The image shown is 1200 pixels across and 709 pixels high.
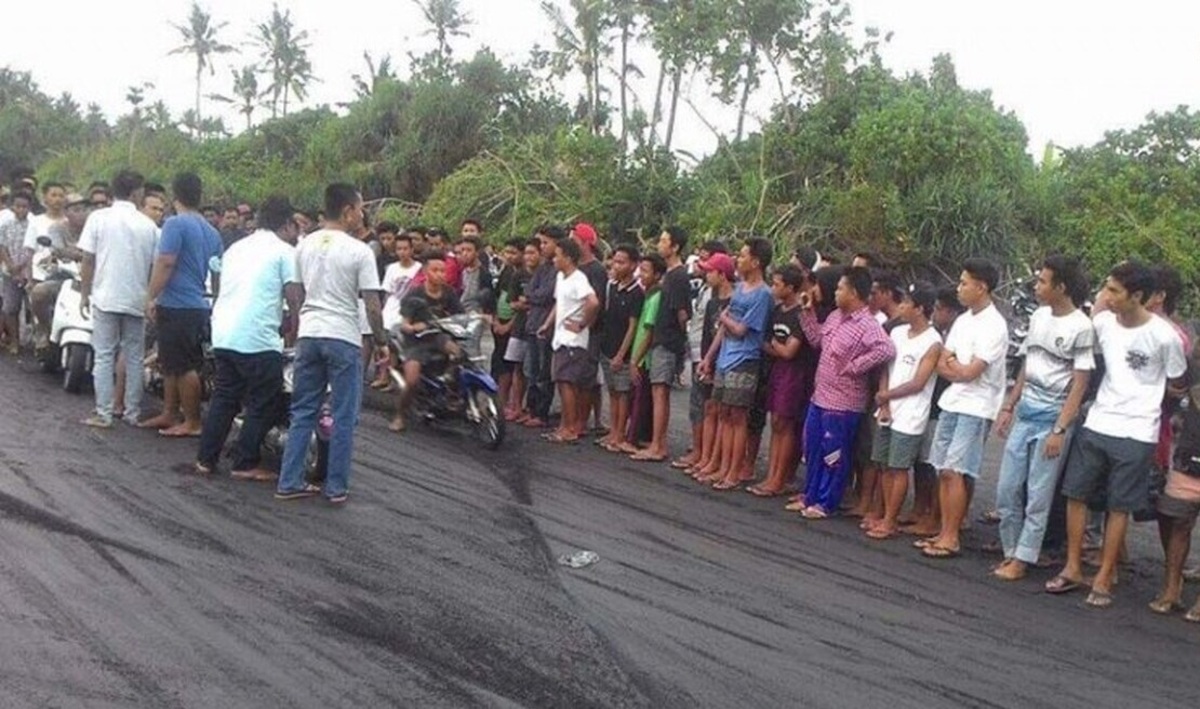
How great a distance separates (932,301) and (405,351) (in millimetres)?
4733

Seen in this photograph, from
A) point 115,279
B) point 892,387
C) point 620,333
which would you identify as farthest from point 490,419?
point 892,387

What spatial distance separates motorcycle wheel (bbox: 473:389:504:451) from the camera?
10461 mm

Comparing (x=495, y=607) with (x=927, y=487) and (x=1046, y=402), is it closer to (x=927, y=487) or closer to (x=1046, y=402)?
(x=1046, y=402)

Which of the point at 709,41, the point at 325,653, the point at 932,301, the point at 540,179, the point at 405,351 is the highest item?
the point at 709,41

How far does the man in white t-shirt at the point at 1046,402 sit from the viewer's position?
7395 mm

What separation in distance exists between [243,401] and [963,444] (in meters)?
4.91

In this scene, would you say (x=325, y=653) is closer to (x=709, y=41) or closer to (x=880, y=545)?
(x=880, y=545)

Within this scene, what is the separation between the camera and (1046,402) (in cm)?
754

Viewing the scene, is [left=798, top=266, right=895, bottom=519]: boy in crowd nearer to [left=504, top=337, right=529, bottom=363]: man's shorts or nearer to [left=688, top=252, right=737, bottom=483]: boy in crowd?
[left=688, top=252, right=737, bottom=483]: boy in crowd

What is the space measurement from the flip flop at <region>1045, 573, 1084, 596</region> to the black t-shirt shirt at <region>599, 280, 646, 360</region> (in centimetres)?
447

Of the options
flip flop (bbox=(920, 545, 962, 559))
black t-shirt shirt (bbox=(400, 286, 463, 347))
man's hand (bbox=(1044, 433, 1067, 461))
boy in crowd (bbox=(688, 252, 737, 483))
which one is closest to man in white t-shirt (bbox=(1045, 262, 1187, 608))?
man's hand (bbox=(1044, 433, 1067, 461))

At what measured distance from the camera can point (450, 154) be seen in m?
36.9

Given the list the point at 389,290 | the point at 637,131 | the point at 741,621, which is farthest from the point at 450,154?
the point at 741,621

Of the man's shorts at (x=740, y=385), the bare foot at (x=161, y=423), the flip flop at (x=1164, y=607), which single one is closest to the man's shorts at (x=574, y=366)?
the man's shorts at (x=740, y=385)
